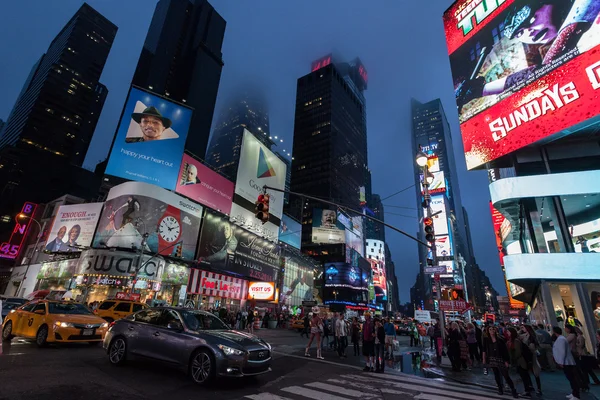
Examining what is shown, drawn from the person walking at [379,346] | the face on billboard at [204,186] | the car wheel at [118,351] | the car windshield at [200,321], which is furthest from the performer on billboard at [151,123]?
the person walking at [379,346]

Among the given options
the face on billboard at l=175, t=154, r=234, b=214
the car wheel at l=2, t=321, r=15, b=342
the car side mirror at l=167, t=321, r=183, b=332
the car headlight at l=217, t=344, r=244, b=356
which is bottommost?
the car wheel at l=2, t=321, r=15, b=342

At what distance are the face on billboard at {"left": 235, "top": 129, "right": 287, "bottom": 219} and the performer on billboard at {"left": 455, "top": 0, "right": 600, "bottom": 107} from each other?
32.2 metres

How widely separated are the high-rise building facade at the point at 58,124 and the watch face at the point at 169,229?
61.0m

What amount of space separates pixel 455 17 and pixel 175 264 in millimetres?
46233

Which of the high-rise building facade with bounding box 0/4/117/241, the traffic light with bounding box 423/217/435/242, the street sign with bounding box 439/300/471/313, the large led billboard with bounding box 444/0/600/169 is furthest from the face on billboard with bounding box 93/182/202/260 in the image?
the high-rise building facade with bounding box 0/4/117/241

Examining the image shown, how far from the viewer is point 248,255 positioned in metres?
47.5

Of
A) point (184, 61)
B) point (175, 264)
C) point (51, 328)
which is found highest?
point (184, 61)

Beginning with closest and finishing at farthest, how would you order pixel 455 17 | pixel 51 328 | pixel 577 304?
pixel 51 328 < pixel 577 304 < pixel 455 17

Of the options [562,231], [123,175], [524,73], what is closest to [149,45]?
[123,175]

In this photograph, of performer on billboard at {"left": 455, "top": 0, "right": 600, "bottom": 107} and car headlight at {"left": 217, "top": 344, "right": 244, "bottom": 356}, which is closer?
car headlight at {"left": 217, "top": 344, "right": 244, "bottom": 356}

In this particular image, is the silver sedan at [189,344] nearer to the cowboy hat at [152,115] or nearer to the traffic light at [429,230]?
the traffic light at [429,230]

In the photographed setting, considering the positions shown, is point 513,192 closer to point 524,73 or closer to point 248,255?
point 524,73

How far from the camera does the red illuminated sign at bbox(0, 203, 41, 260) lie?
49.6 m

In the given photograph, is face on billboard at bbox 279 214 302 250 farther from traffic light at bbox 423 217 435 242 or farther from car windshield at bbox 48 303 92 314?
car windshield at bbox 48 303 92 314
